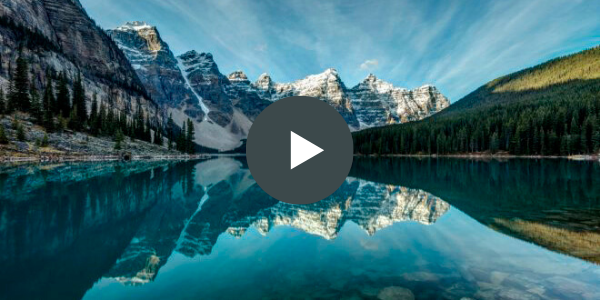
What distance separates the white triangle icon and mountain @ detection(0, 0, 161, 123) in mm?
95802

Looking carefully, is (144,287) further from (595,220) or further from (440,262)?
(595,220)

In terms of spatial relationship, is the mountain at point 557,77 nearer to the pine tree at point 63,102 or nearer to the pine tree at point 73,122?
the pine tree at point 73,122

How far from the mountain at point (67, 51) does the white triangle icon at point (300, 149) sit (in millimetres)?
95802

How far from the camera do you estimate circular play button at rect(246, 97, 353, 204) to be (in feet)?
32.9

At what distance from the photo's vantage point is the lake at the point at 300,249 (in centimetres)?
719

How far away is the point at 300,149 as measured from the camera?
10.3m

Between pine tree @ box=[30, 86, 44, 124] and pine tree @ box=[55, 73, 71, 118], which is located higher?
pine tree @ box=[55, 73, 71, 118]

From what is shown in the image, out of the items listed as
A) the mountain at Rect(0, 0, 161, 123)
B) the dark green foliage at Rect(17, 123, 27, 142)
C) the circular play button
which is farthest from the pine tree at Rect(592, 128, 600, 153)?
the mountain at Rect(0, 0, 161, 123)

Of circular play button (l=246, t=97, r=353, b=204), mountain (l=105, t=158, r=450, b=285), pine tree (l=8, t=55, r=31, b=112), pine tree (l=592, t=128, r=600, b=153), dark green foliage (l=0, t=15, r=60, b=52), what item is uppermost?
dark green foliage (l=0, t=15, r=60, b=52)

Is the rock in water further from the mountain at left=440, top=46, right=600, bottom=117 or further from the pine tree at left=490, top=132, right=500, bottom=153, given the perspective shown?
the mountain at left=440, top=46, right=600, bottom=117

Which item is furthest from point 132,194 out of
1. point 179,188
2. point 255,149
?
point 255,149

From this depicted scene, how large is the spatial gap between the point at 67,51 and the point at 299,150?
6964 inches

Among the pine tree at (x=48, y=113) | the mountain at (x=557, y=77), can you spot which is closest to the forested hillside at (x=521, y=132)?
the mountain at (x=557, y=77)

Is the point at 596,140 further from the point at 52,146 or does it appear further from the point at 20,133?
the point at 20,133
